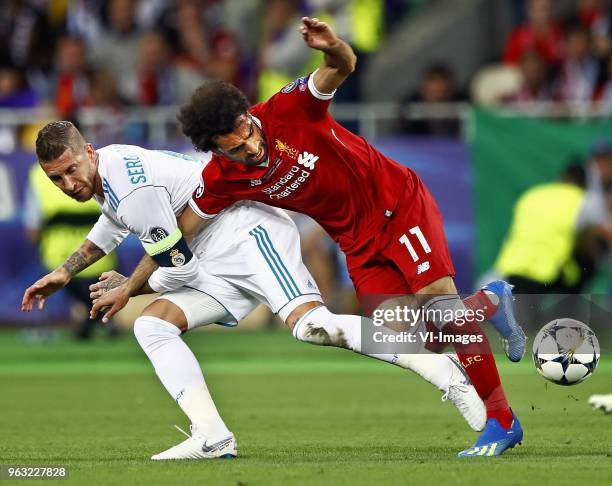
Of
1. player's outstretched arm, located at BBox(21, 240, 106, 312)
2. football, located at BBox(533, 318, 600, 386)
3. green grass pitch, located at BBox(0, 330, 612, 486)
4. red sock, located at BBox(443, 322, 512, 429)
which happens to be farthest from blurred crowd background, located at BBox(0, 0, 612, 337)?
player's outstretched arm, located at BBox(21, 240, 106, 312)

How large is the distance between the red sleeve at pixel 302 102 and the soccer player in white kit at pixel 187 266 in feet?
2.24

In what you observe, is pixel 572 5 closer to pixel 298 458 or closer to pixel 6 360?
pixel 6 360

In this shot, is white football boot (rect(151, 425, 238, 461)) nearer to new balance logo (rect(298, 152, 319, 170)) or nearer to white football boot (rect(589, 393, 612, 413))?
new balance logo (rect(298, 152, 319, 170))

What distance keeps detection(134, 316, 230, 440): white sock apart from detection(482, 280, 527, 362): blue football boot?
149 cm

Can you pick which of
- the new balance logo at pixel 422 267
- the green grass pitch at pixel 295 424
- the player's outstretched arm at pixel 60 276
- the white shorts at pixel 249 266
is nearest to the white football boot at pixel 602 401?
the green grass pitch at pixel 295 424

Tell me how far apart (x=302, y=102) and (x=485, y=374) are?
1643 mm

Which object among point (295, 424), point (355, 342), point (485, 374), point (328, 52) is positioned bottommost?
point (295, 424)

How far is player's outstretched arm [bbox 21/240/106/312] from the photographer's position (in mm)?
7223

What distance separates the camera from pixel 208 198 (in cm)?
736

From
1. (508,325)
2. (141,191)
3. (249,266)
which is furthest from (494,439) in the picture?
(141,191)

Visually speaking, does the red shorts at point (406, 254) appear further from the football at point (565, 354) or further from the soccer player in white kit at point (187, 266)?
the football at point (565, 354)

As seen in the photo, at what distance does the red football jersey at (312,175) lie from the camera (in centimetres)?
705

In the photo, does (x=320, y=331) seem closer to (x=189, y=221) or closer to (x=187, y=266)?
(x=187, y=266)

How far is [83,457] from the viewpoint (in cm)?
718
